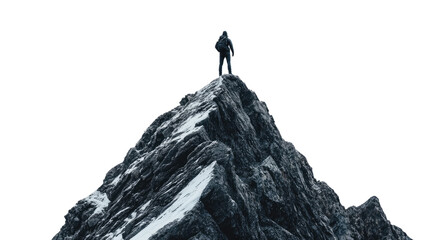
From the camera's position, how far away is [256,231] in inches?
1276

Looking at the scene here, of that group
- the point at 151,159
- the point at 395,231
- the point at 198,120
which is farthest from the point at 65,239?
the point at 395,231

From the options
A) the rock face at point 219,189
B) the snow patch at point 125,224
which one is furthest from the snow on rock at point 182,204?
the snow patch at point 125,224

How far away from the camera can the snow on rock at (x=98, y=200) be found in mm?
42594

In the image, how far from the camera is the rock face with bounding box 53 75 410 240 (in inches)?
1198

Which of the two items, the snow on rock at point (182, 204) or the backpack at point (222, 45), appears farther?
the backpack at point (222, 45)

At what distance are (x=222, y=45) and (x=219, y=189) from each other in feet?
75.8

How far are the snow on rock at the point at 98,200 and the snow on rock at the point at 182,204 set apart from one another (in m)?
10.6

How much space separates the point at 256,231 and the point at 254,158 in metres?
9.29

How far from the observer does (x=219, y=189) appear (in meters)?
30.3

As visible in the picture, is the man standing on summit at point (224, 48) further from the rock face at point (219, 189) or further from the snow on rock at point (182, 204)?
the snow on rock at point (182, 204)

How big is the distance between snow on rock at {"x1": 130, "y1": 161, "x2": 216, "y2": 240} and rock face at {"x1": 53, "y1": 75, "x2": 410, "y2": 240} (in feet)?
0.24

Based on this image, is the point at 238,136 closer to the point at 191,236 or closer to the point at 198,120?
the point at 198,120

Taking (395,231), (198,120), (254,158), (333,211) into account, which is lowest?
(395,231)

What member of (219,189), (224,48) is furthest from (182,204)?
(224,48)
